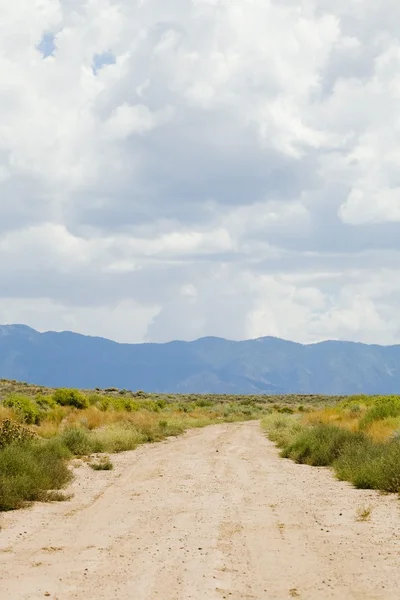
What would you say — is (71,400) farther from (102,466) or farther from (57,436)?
(102,466)

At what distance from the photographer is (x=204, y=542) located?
11.9 m

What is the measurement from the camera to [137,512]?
15242mm

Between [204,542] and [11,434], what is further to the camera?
[11,434]

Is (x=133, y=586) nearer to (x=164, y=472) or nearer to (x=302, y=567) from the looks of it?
(x=302, y=567)

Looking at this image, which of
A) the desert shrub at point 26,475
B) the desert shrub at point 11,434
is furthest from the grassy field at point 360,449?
the desert shrub at point 11,434

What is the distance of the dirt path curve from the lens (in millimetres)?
9305

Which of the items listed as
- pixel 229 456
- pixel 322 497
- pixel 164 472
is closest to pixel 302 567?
pixel 322 497

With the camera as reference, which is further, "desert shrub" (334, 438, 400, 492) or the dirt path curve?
"desert shrub" (334, 438, 400, 492)

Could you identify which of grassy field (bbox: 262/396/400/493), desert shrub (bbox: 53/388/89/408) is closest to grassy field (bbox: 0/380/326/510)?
desert shrub (bbox: 53/388/89/408)

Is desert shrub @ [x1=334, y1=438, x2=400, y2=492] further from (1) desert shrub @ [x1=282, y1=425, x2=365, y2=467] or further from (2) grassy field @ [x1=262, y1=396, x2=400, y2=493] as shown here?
(1) desert shrub @ [x1=282, y1=425, x2=365, y2=467]

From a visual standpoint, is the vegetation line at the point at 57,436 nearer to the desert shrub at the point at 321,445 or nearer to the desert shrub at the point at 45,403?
the desert shrub at the point at 45,403

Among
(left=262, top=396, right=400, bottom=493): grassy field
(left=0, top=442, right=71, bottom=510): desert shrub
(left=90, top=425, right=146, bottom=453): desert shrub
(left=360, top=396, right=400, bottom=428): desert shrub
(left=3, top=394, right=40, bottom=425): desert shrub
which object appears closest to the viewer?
(left=0, top=442, right=71, bottom=510): desert shrub

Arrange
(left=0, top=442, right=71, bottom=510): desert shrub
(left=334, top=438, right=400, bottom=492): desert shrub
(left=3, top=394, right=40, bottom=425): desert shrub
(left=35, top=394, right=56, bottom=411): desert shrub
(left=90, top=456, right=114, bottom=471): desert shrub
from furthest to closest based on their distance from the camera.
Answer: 1. (left=35, top=394, right=56, bottom=411): desert shrub
2. (left=3, top=394, right=40, bottom=425): desert shrub
3. (left=90, top=456, right=114, bottom=471): desert shrub
4. (left=334, top=438, right=400, bottom=492): desert shrub
5. (left=0, top=442, right=71, bottom=510): desert shrub

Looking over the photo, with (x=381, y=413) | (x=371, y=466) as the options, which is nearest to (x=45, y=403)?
(x=381, y=413)
